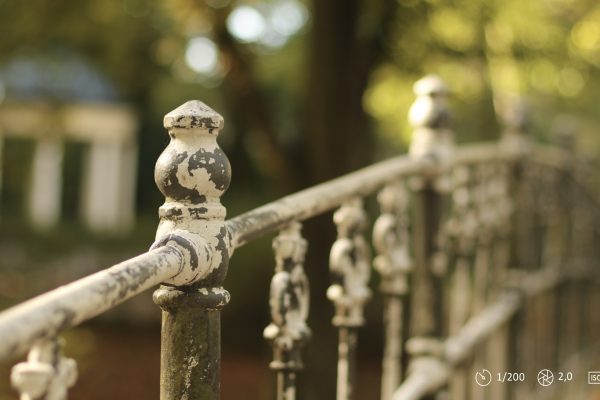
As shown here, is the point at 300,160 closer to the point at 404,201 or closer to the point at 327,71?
the point at 327,71

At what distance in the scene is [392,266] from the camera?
10.4 ft

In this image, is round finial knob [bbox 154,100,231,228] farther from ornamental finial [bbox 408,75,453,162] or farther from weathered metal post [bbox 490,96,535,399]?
weathered metal post [bbox 490,96,535,399]

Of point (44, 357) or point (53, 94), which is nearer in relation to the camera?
point (44, 357)

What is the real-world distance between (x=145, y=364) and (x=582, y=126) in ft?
46.8

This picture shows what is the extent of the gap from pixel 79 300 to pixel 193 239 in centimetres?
40

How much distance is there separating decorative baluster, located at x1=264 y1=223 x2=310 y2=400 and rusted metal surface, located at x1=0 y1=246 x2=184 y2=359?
1.88 feet

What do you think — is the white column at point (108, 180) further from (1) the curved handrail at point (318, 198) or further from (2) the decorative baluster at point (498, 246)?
(1) the curved handrail at point (318, 198)

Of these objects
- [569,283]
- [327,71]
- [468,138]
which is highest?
[468,138]

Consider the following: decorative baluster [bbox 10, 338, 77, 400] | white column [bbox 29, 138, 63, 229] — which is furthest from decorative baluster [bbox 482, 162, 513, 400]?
white column [bbox 29, 138, 63, 229]

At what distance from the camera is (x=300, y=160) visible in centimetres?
725

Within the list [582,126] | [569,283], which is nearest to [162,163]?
[569,283]

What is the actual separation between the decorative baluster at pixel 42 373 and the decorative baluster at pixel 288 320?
89 cm
